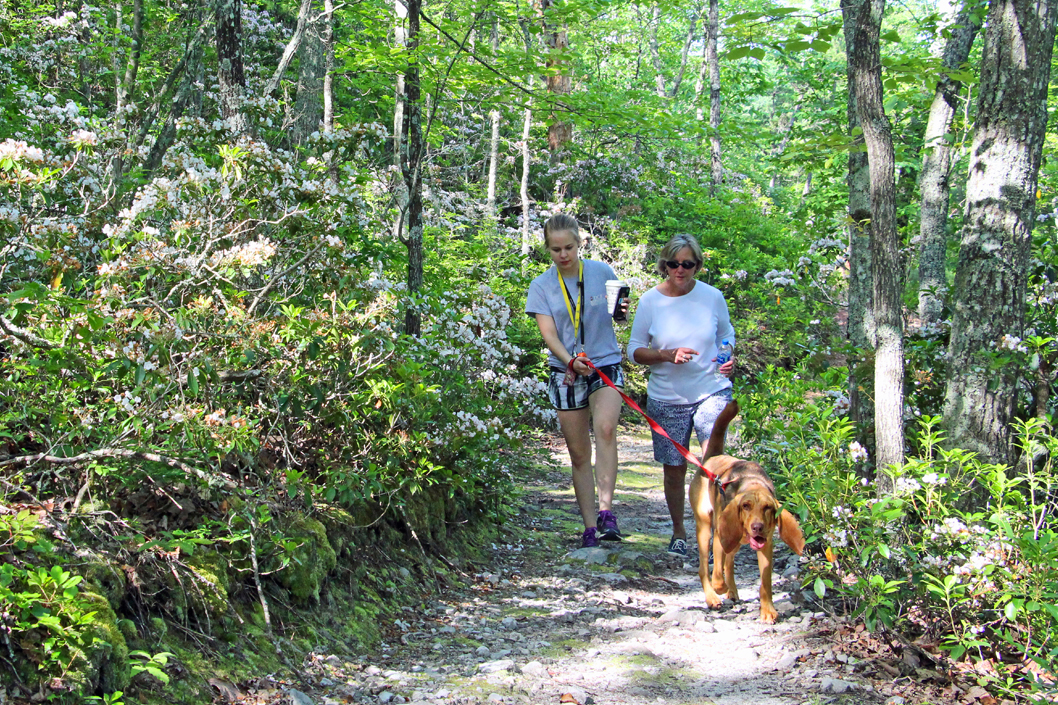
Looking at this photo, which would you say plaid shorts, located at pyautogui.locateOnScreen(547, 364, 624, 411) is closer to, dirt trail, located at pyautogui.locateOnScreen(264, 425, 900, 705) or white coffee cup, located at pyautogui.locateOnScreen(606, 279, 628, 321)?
white coffee cup, located at pyautogui.locateOnScreen(606, 279, 628, 321)

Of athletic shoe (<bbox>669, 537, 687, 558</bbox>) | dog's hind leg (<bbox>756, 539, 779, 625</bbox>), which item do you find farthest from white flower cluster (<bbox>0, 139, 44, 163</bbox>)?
athletic shoe (<bbox>669, 537, 687, 558</bbox>)

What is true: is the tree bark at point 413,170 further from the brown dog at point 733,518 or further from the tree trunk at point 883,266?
the tree trunk at point 883,266

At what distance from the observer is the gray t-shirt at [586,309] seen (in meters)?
5.95

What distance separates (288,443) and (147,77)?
28.5ft

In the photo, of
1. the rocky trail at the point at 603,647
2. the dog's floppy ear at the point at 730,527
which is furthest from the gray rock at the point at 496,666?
the dog's floppy ear at the point at 730,527

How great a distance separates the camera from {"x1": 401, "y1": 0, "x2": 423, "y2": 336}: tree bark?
6.93m

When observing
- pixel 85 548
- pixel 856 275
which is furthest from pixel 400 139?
pixel 85 548

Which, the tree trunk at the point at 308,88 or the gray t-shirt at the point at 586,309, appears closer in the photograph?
the gray t-shirt at the point at 586,309

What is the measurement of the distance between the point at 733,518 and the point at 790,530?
31cm

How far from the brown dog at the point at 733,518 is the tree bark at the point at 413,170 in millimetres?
2974

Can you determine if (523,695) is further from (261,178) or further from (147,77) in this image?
(147,77)

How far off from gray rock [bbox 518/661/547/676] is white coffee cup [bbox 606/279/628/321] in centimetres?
272

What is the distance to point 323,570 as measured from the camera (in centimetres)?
422

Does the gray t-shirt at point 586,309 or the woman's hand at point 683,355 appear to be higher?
the gray t-shirt at point 586,309
